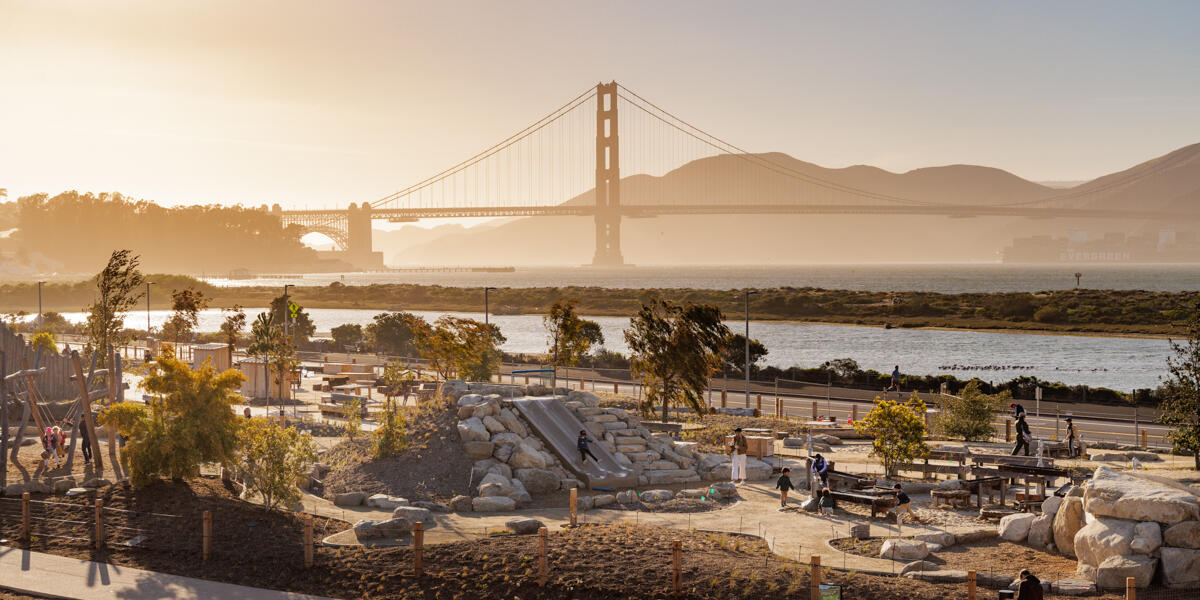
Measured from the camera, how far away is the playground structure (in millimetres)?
22297

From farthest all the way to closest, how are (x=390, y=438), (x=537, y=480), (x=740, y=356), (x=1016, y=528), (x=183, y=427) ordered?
(x=740, y=356) < (x=390, y=438) < (x=537, y=480) < (x=183, y=427) < (x=1016, y=528)

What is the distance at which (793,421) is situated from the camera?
117ft

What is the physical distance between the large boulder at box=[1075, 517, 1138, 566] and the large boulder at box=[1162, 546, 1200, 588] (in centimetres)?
57

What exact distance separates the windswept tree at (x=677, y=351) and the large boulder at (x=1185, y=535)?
20241 millimetres

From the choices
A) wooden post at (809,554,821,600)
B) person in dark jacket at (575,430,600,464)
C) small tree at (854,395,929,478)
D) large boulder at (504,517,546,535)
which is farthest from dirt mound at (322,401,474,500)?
wooden post at (809,554,821,600)

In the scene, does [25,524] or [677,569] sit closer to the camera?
[677,569]

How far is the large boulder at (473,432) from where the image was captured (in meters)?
24.2

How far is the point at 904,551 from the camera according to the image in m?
16.4

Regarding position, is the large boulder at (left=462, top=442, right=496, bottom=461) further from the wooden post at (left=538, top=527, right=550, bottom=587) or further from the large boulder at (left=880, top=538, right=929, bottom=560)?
the large boulder at (left=880, top=538, right=929, bottom=560)

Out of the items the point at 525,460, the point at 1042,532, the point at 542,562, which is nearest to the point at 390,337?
the point at 525,460

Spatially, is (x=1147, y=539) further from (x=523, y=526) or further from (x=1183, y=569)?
(x=523, y=526)

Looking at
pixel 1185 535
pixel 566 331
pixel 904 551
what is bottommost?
pixel 904 551

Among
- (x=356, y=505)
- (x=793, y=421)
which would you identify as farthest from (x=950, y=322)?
(x=356, y=505)

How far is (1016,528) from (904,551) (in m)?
2.85
